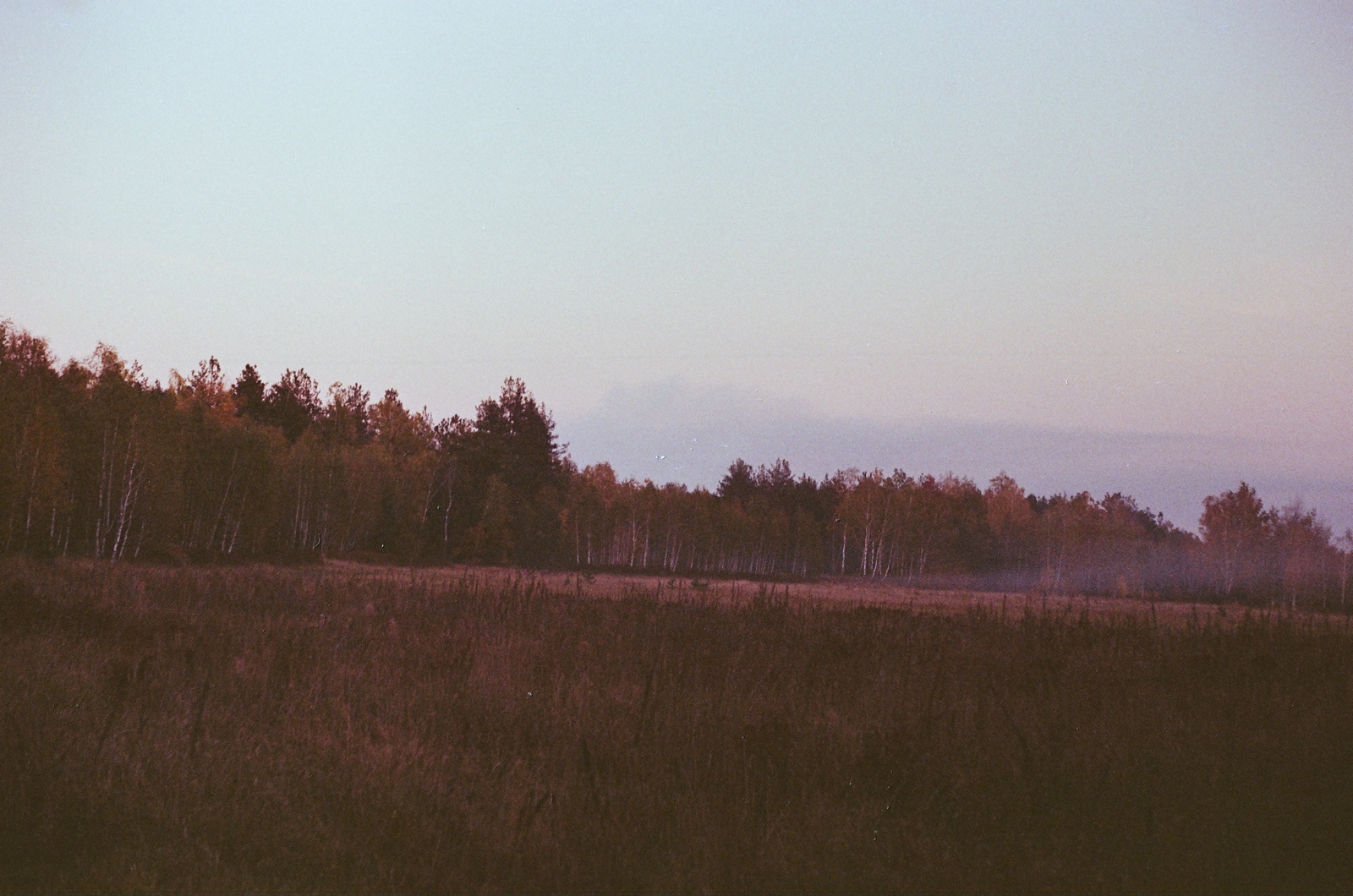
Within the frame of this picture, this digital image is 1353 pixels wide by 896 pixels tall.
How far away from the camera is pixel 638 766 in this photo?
26.1ft

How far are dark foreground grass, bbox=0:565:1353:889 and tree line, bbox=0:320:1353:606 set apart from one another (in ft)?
127

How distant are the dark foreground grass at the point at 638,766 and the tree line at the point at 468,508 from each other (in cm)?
3876

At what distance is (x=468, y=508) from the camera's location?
80875mm

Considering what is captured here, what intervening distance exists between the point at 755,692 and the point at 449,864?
4959 mm

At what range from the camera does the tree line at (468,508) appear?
49062 millimetres

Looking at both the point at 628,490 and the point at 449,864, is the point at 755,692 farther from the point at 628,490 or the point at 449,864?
the point at 628,490

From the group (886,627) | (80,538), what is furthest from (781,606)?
(80,538)

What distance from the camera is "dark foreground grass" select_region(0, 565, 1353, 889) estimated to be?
6125mm

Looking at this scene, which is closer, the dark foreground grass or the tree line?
the dark foreground grass

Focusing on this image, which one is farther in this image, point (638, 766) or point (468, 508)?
point (468, 508)

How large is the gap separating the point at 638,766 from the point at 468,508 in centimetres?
7471

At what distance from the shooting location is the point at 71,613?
14172 mm

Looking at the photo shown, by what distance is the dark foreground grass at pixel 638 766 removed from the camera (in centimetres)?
612

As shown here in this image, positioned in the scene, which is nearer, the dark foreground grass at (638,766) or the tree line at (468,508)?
the dark foreground grass at (638,766)
